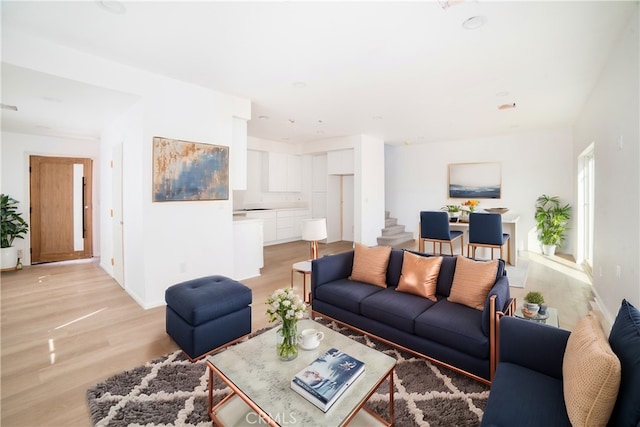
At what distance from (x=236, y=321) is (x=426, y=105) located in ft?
13.3

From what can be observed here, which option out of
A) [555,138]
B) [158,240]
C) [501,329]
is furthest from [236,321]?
[555,138]

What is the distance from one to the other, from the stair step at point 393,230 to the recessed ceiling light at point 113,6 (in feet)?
20.9

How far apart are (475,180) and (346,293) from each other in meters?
5.92

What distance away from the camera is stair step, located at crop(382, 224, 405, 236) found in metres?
7.38

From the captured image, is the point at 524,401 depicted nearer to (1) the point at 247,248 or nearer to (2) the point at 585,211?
(1) the point at 247,248

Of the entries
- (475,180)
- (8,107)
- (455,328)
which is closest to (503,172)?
(475,180)

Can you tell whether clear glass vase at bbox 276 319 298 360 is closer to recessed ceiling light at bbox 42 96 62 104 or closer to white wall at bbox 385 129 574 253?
recessed ceiling light at bbox 42 96 62 104

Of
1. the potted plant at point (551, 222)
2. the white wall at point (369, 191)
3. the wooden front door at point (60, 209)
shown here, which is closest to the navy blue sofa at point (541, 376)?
the white wall at point (369, 191)

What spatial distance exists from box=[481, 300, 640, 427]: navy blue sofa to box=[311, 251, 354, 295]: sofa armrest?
66.5 inches

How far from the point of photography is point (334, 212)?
8031 millimetres

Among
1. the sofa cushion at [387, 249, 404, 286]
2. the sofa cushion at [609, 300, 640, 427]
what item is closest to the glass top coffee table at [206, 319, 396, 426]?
the sofa cushion at [609, 300, 640, 427]

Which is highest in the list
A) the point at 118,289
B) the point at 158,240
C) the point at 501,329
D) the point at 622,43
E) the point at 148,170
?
the point at 622,43

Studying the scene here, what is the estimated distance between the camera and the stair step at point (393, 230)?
7.38m

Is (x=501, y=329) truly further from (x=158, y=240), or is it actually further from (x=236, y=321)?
(x=158, y=240)
